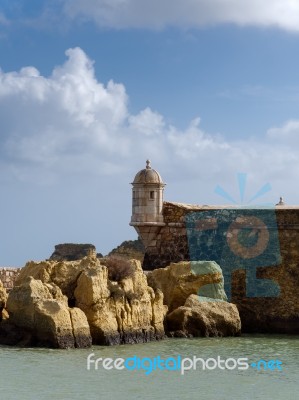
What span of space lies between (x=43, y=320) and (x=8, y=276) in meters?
4.73

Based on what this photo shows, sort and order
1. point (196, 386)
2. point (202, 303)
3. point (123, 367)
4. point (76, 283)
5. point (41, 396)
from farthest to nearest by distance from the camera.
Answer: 1. point (202, 303)
2. point (76, 283)
3. point (123, 367)
4. point (196, 386)
5. point (41, 396)

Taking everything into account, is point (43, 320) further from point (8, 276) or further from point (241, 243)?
point (241, 243)

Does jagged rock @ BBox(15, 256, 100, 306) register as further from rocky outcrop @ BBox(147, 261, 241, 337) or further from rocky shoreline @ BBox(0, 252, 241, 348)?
rocky outcrop @ BBox(147, 261, 241, 337)

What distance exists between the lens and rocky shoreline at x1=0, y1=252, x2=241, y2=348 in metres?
17.3

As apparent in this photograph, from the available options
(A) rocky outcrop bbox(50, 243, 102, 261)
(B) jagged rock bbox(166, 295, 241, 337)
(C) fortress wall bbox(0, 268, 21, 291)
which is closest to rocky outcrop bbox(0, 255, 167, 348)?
(B) jagged rock bbox(166, 295, 241, 337)

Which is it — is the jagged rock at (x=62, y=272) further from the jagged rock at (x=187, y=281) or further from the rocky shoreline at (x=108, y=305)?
the jagged rock at (x=187, y=281)

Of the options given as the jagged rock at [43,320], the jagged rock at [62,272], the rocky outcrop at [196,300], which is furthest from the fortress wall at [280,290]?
the jagged rock at [43,320]

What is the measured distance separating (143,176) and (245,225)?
115 inches

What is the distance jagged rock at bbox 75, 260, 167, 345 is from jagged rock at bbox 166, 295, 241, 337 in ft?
1.90

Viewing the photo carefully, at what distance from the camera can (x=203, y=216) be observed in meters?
23.5

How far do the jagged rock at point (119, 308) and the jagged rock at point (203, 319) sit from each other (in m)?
0.58

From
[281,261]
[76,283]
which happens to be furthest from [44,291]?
[281,261]

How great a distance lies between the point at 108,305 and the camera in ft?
61.2

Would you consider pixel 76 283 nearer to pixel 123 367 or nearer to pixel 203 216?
pixel 123 367
